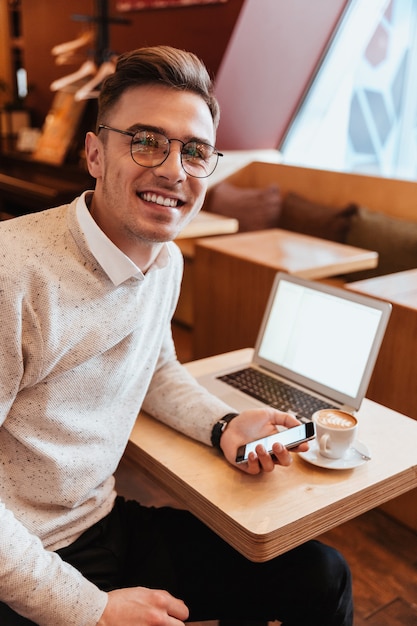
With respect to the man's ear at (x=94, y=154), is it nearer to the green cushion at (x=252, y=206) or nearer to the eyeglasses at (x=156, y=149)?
the eyeglasses at (x=156, y=149)

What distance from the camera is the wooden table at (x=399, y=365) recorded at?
211 centimetres

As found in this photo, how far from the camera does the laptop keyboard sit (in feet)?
4.56

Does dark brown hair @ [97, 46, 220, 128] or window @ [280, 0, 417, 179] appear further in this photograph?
window @ [280, 0, 417, 179]

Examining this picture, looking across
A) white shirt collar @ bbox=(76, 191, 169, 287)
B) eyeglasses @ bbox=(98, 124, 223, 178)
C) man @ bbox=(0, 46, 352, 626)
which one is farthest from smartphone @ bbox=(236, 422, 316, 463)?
eyeglasses @ bbox=(98, 124, 223, 178)

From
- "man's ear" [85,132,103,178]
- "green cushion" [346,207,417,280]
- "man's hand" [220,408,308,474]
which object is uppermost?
"man's ear" [85,132,103,178]

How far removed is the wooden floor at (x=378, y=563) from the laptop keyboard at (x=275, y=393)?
690 mm

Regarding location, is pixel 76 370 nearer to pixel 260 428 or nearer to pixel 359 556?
pixel 260 428

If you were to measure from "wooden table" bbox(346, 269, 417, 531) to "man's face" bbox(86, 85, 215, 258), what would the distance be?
1206 millimetres

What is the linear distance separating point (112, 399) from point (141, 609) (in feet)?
1.14

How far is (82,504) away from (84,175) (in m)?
4.01

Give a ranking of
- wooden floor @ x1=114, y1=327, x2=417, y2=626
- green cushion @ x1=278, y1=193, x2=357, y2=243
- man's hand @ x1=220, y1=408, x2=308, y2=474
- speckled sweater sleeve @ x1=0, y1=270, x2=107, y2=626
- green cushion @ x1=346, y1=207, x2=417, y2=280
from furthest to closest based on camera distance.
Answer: green cushion @ x1=278, y1=193, x2=357, y2=243 → green cushion @ x1=346, y1=207, x2=417, y2=280 → wooden floor @ x1=114, y1=327, x2=417, y2=626 → man's hand @ x1=220, y1=408, x2=308, y2=474 → speckled sweater sleeve @ x1=0, y1=270, x2=107, y2=626

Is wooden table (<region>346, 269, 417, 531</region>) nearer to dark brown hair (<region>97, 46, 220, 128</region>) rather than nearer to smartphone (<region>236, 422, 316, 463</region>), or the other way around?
smartphone (<region>236, 422, 316, 463</region>)

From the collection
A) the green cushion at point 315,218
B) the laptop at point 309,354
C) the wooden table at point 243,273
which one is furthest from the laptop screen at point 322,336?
the green cushion at point 315,218

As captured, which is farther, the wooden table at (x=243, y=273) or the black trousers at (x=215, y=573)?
the wooden table at (x=243, y=273)
